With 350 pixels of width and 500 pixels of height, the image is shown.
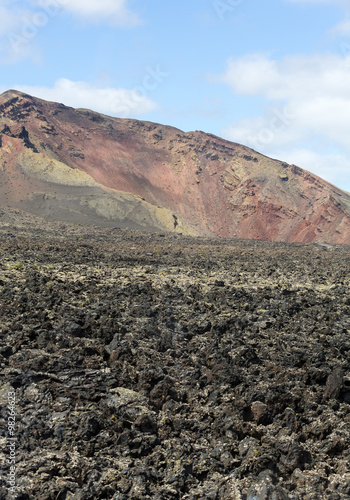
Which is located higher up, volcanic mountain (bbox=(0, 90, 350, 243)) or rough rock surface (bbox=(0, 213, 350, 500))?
volcanic mountain (bbox=(0, 90, 350, 243))

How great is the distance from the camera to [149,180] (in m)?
86.8

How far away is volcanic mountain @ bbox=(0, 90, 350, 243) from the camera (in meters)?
66.7

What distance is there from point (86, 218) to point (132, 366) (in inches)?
2073

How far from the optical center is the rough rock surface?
21.9 ft

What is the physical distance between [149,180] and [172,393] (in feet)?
261

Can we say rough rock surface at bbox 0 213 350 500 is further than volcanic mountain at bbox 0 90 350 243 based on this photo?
No

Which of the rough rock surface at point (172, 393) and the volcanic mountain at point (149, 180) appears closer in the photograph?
the rough rock surface at point (172, 393)

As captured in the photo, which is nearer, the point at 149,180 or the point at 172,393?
the point at 172,393

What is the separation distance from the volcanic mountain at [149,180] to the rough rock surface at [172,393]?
4698 cm

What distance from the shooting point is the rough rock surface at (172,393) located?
667 cm

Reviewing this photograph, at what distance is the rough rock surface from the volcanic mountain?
4698cm

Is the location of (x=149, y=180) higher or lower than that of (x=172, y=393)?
higher

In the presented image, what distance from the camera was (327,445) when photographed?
7.59 m

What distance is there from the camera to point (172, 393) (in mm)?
9008
